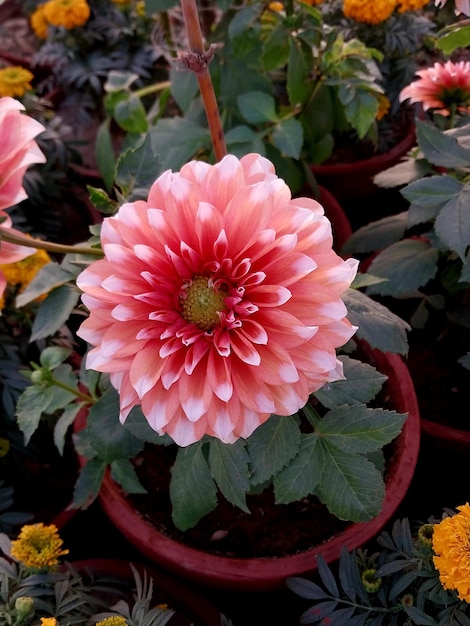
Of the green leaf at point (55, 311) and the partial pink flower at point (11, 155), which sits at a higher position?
the partial pink flower at point (11, 155)

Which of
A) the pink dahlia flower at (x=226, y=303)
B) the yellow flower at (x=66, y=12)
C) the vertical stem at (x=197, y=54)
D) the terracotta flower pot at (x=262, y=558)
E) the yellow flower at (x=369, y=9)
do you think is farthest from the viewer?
the yellow flower at (x=66, y=12)

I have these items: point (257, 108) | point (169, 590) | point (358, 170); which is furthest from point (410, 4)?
point (169, 590)

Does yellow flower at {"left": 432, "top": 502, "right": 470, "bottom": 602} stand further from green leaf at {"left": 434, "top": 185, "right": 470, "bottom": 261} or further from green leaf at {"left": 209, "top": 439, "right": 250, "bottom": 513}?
green leaf at {"left": 434, "top": 185, "right": 470, "bottom": 261}

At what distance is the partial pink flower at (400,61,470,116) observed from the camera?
964mm

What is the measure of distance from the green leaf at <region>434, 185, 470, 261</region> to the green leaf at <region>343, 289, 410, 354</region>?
Answer: 0.43ft

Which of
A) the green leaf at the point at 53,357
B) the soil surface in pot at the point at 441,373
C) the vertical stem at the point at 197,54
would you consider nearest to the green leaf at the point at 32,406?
the green leaf at the point at 53,357

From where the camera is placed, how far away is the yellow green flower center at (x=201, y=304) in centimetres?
59

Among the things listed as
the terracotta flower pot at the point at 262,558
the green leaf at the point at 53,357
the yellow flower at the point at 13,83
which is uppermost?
the yellow flower at the point at 13,83

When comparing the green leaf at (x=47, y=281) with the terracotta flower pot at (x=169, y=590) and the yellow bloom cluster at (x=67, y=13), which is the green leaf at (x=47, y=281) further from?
the yellow bloom cluster at (x=67, y=13)

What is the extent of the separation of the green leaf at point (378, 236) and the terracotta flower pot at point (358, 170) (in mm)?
329

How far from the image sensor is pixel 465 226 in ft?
2.59

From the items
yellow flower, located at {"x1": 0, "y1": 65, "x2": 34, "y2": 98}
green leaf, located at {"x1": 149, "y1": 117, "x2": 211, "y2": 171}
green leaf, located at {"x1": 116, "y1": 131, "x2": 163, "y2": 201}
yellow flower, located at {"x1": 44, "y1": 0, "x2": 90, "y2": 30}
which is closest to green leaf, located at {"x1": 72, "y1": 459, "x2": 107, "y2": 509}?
green leaf, located at {"x1": 116, "y1": 131, "x2": 163, "y2": 201}

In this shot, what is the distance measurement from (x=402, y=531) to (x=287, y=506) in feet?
0.74

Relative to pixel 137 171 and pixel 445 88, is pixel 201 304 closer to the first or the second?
pixel 137 171
